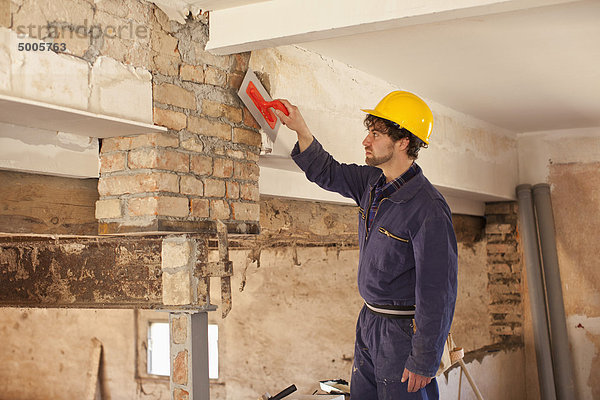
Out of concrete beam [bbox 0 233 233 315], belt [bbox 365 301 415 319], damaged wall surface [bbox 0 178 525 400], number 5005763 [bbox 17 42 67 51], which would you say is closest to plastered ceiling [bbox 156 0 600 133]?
number 5005763 [bbox 17 42 67 51]

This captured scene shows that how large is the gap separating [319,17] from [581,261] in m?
4.36

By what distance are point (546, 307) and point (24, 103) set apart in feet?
16.6

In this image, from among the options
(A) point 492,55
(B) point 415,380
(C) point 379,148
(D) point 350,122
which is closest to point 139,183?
(C) point 379,148

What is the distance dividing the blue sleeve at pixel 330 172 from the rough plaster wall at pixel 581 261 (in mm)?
3621

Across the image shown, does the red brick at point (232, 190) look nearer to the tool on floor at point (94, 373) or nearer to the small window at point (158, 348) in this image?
the small window at point (158, 348)

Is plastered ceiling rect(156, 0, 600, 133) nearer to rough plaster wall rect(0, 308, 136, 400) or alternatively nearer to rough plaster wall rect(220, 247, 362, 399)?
rough plaster wall rect(220, 247, 362, 399)

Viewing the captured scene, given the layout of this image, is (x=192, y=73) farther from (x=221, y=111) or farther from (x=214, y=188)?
(x=214, y=188)

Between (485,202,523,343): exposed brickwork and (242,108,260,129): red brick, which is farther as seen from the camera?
(485,202,523,343): exposed brickwork

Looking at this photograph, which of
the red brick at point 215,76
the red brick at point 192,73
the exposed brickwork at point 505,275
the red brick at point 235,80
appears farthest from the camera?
the exposed brickwork at point 505,275

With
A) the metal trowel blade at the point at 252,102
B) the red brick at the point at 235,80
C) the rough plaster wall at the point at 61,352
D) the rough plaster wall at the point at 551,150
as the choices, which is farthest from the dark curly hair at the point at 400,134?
the rough plaster wall at the point at 61,352

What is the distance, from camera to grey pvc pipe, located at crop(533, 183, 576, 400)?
567cm

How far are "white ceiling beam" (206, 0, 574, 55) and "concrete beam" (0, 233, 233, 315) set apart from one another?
812 mm

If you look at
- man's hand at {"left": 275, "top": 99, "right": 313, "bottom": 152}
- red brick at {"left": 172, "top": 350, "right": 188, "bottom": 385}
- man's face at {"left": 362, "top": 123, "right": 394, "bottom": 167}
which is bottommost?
red brick at {"left": 172, "top": 350, "right": 188, "bottom": 385}

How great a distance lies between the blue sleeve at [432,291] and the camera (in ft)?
8.04
